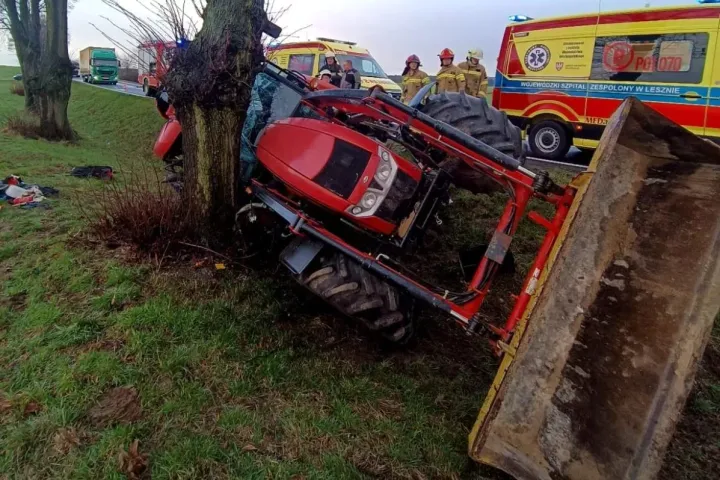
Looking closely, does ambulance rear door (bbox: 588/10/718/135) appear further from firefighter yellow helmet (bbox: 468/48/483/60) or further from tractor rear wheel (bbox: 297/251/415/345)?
tractor rear wheel (bbox: 297/251/415/345)

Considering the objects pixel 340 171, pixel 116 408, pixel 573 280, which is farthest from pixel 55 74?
pixel 573 280

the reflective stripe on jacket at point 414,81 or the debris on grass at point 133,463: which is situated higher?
the reflective stripe on jacket at point 414,81

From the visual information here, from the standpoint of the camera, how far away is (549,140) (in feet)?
30.1

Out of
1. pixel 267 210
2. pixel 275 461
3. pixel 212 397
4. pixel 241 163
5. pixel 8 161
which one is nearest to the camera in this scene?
pixel 275 461

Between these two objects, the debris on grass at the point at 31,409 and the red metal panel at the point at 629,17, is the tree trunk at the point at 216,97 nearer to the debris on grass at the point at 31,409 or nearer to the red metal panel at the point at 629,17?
the debris on grass at the point at 31,409

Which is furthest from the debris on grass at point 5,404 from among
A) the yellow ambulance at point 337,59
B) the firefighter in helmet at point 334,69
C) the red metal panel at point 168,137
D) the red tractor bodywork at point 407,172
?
the yellow ambulance at point 337,59

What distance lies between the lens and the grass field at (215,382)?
244cm

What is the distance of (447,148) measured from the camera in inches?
118

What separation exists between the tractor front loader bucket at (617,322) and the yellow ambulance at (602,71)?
6.45 m

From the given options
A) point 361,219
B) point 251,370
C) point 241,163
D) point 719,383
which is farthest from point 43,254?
point 719,383

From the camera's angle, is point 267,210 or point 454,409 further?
point 267,210

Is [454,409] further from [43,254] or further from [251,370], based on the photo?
[43,254]

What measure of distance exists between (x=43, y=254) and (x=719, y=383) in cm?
507

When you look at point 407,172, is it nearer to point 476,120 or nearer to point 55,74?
point 476,120
